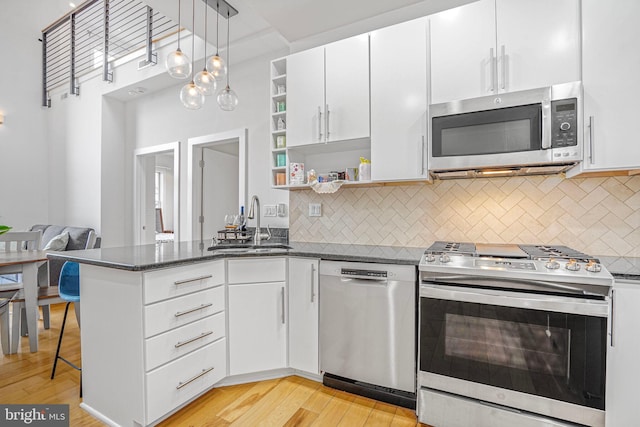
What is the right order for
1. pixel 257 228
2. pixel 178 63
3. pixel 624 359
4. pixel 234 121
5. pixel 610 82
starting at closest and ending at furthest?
pixel 624 359 → pixel 610 82 → pixel 178 63 → pixel 257 228 → pixel 234 121

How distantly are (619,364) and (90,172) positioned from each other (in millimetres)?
5838

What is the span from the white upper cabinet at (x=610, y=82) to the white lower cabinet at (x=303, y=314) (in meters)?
1.76

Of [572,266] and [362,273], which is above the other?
[572,266]

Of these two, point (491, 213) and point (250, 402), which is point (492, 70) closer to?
point (491, 213)

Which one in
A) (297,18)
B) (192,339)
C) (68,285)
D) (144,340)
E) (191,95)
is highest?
(297,18)

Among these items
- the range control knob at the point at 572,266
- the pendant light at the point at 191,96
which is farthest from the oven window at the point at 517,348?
the pendant light at the point at 191,96

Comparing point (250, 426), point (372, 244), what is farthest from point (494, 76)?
point (250, 426)

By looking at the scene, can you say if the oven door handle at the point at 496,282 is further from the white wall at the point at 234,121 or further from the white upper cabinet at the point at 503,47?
the white wall at the point at 234,121

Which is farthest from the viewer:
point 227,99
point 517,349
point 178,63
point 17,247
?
point 17,247

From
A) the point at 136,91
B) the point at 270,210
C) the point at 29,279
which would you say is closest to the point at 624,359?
the point at 270,210

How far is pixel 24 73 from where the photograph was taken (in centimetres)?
481

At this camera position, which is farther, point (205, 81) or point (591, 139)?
point (205, 81)

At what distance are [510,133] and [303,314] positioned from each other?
5.77ft

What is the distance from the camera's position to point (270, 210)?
10.1ft
